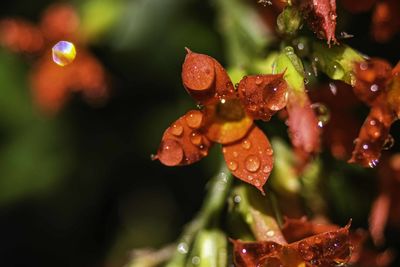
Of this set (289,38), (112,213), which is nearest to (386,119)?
(289,38)

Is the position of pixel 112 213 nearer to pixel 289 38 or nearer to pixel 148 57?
pixel 148 57

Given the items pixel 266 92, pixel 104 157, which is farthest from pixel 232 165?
pixel 104 157

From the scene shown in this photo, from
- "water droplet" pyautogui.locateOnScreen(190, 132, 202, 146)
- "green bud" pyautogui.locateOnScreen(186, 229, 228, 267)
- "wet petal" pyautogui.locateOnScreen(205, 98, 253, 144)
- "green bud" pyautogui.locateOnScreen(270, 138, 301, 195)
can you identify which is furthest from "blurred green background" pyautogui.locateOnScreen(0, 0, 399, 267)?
"water droplet" pyautogui.locateOnScreen(190, 132, 202, 146)

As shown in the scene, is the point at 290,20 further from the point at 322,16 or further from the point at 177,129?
the point at 177,129

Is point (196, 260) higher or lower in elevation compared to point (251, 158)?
lower

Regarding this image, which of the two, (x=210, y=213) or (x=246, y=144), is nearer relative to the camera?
(x=246, y=144)

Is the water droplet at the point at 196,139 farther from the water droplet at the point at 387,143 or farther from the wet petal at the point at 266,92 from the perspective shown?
the water droplet at the point at 387,143
